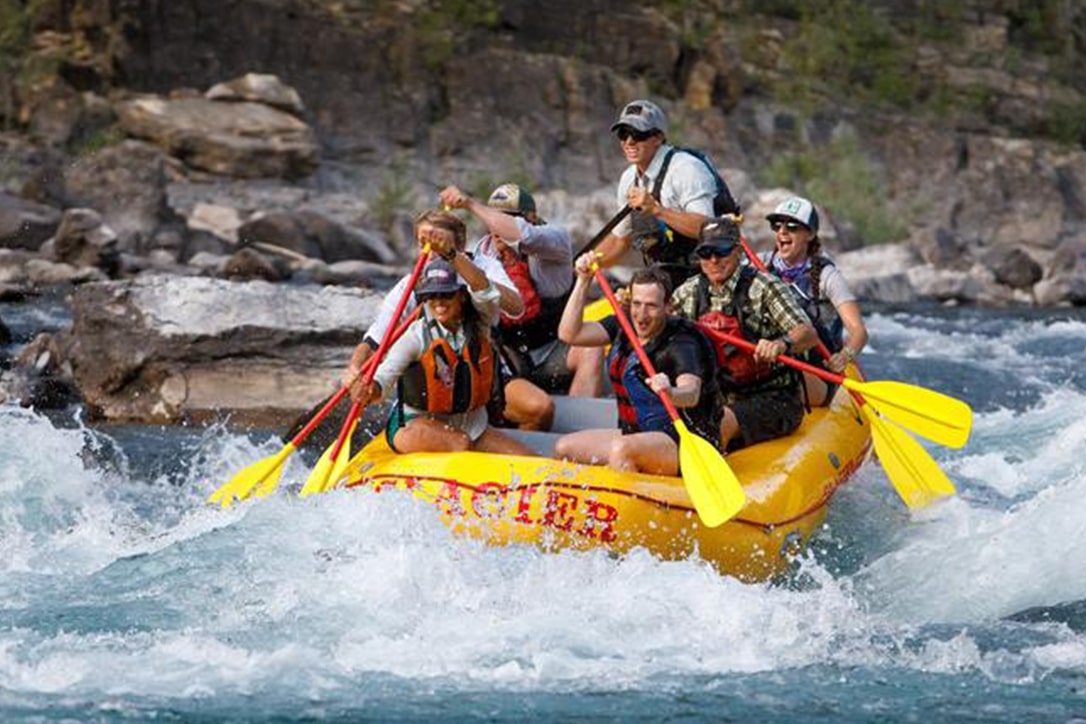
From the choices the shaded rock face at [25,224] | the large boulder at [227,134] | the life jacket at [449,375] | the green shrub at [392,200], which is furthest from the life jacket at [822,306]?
the large boulder at [227,134]

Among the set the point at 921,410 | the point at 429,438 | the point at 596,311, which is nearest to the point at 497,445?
the point at 429,438

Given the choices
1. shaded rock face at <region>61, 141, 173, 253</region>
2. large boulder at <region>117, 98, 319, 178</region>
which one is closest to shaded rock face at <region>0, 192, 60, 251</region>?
shaded rock face at <region>61, 141, 173, 253</region>

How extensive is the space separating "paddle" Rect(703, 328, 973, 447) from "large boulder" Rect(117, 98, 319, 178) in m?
17.2

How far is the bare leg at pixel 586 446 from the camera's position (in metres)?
6.26

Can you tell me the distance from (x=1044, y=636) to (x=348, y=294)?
5.73 metres

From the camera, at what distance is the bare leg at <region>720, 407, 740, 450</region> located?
6711 millimetres

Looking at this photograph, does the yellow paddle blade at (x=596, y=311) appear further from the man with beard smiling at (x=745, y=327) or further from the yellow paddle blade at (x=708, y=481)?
the yellow paddle blade at (x=708, y=481)

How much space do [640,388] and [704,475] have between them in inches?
18.5

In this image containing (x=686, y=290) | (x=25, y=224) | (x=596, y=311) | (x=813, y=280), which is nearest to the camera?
(x=686, y=290)

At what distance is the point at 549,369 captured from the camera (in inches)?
288

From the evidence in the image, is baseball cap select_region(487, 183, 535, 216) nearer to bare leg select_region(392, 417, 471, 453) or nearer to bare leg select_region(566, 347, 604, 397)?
bare leg select_region(566, 347, 604, 397)

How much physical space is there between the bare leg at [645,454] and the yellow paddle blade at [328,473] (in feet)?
3.23

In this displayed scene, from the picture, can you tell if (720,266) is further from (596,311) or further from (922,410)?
(596,311)

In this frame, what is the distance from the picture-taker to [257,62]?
88.4 feet
